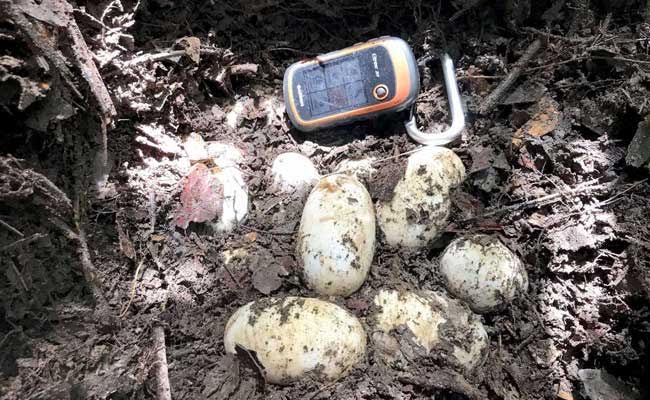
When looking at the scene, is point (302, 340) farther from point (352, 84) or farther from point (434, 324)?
point (352, 84)

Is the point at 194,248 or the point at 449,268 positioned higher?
the point at 194,248

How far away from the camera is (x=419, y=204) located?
1678 millimetres

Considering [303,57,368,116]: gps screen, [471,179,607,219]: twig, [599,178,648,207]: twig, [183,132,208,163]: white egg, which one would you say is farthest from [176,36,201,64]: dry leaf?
[599,178,648,207]: twig

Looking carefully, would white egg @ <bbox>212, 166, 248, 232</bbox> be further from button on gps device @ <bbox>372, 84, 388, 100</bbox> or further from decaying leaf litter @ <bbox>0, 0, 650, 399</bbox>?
button on gps device @ <bbox>372, 84, 388, 100</bbox>

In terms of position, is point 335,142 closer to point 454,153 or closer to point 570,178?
point 454,153

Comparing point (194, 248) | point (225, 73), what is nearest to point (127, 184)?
point (194, 248)

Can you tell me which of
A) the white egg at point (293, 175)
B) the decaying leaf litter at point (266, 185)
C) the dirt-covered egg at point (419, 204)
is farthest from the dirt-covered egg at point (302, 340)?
the white egg at point (293, 175)

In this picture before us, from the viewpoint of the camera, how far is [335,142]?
81.6 inches

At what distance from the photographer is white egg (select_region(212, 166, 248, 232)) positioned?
1.82 metres

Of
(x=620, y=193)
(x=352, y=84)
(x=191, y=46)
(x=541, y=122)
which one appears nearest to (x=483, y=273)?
(x=620, y=193)

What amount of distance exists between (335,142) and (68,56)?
1.01 m

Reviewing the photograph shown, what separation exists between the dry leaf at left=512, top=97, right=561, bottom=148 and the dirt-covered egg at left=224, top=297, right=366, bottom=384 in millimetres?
934

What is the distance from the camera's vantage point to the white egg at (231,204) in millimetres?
1818

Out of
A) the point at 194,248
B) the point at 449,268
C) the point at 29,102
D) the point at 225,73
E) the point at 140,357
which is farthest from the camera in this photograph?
the point at 225,73
